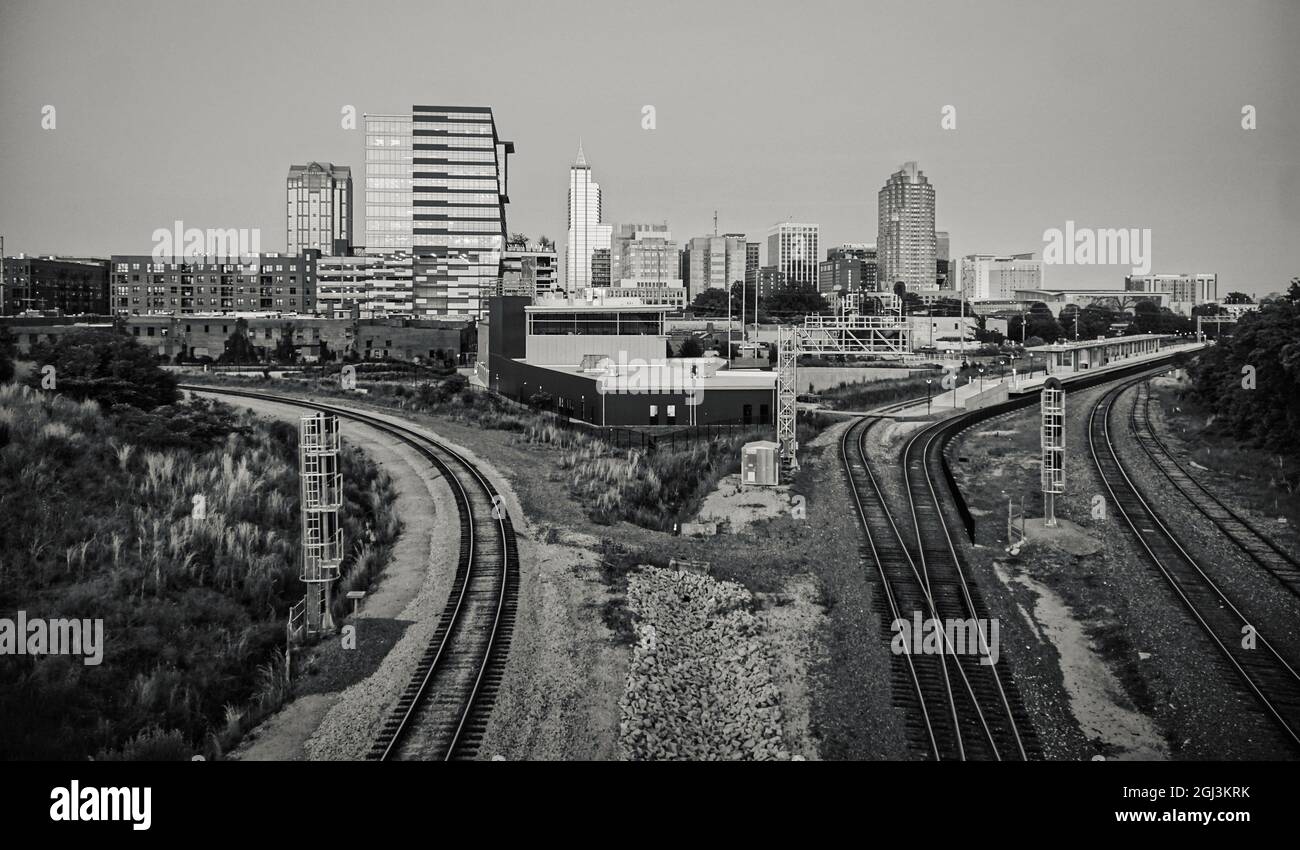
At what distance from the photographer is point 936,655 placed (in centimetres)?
1334

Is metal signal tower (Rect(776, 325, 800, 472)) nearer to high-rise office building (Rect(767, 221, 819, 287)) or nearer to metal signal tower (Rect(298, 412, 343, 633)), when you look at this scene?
metal signal tower (Rect(298, 412, 343, 633))

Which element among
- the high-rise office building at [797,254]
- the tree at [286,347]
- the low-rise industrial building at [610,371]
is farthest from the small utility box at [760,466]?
the high-rise office building at [797,254]

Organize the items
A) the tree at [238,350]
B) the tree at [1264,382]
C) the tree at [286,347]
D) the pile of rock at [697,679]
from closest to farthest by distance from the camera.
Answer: the pile of rock at [697,679] → the tree at [1264,382] → the tree at [238,350] → the tree at [286,347]

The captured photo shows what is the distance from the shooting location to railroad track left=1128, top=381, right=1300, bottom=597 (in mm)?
16828

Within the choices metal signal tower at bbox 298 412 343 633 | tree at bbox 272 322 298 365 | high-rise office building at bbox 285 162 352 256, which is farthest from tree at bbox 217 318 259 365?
high-rise office building at bbox 285 162 352 256

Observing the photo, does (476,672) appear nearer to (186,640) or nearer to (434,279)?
(186,640)

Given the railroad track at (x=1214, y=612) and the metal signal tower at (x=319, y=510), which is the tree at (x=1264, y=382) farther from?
the metal signal tower at (x=319, y=510)

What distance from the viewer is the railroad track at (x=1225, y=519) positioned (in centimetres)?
1683

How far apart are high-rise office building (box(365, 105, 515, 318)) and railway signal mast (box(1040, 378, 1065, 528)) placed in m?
85.5

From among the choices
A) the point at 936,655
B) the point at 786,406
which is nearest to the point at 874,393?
the point at 786,406

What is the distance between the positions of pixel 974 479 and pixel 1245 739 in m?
14.8

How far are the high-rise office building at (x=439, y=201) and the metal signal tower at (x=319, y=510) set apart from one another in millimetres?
88860
